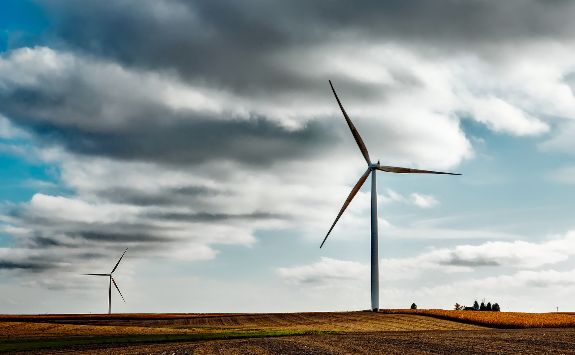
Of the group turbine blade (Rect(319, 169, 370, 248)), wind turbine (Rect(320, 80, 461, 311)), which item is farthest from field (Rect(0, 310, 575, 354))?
turbine blade (Rect(319, 169, 370, 248))

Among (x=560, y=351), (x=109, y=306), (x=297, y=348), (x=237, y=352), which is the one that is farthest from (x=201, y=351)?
(x=109, y=306)

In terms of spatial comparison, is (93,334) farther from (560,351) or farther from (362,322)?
(560,351)

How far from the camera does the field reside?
3375cm

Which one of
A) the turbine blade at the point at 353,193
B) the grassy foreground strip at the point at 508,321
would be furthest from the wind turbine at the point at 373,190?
the grassy foreground strip at the point at 508,321

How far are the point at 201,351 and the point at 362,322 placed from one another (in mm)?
34721

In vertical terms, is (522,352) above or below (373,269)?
below

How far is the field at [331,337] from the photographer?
33.8 meters

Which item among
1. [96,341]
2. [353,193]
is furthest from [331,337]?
[353,193]

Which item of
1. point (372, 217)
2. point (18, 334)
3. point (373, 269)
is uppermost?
point (372, 217)

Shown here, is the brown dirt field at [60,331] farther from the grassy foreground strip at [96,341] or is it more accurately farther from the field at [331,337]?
the grassy foreground strip at [96,341]

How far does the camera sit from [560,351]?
30.0 metres

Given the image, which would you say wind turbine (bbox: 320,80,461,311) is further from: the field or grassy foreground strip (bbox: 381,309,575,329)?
grassy foreground strip (bbox: 381,309,575,329)

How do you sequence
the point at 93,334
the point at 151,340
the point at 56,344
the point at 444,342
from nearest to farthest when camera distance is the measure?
the point at 444,342 < the point at 56,344 < the point at 151,340 < the point at 93,334

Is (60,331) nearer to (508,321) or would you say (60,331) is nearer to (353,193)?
(353,193)
